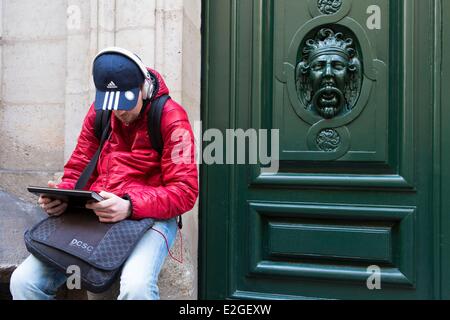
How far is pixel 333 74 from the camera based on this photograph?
8.84 ft

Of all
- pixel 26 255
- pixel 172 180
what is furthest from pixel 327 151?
pixel 26 255

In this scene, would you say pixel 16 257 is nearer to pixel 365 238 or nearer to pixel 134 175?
pixel 134 175

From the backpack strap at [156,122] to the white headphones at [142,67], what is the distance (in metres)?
0.05

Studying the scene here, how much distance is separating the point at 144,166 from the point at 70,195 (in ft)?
1.23

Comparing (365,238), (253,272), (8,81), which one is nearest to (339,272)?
(365,238)

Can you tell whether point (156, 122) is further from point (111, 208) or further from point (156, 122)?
point (111, 208)

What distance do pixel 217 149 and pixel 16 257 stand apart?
1.25 meters

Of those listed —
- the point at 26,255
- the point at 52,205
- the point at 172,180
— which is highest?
the point at 172,180

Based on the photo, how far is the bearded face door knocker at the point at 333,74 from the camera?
2695mm

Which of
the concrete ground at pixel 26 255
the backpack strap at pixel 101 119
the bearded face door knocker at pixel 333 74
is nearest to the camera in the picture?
the backpack strap at pixel 101 119

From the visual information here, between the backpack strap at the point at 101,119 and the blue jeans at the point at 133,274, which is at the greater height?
the backpack strap at the point at 101,119

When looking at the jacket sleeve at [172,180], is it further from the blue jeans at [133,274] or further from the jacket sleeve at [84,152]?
the jacket sleeve at [84,152]

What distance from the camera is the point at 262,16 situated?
2840 millimetres

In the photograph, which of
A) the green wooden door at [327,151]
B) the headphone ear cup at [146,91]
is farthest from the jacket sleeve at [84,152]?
the green wooden door at [327,151]
